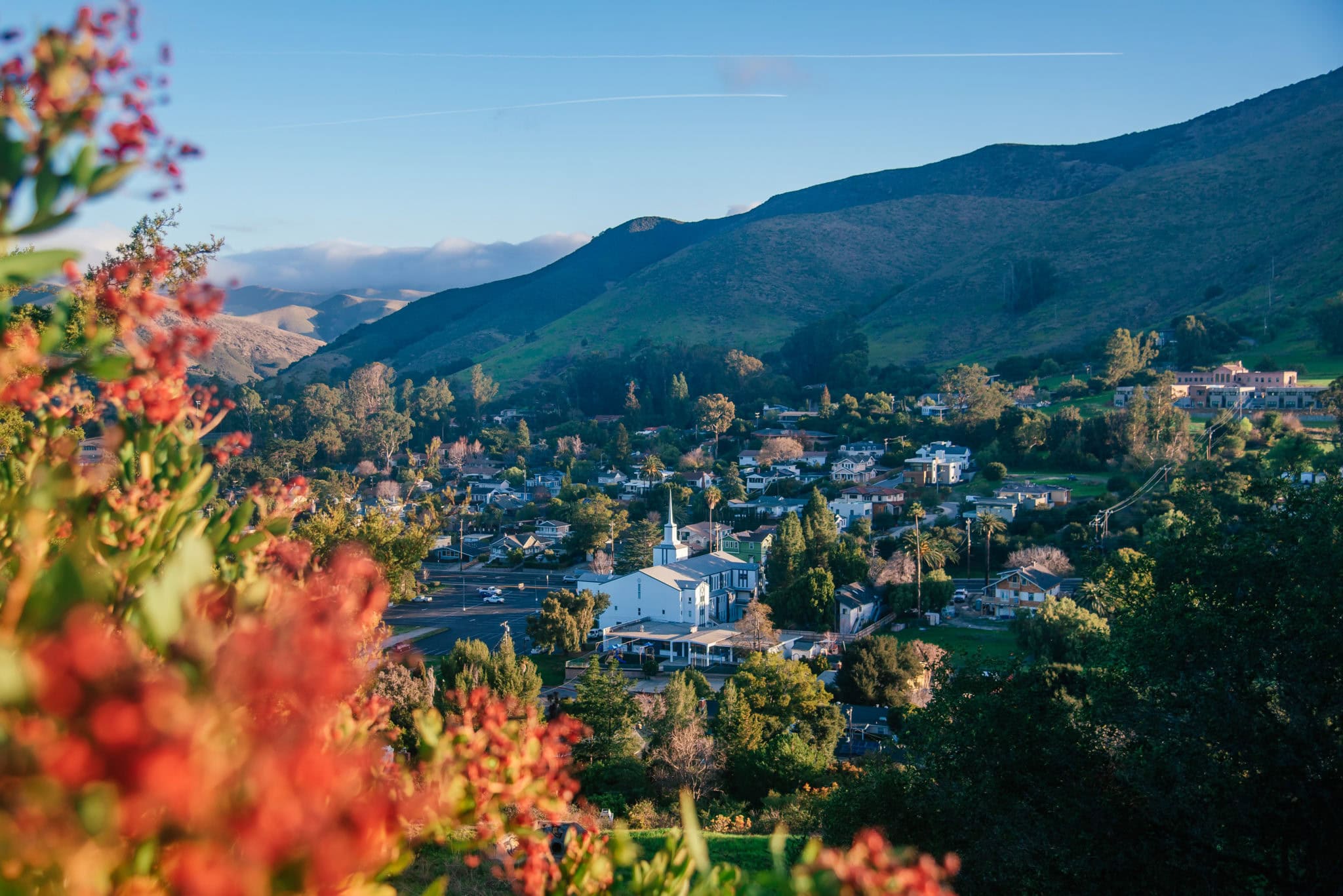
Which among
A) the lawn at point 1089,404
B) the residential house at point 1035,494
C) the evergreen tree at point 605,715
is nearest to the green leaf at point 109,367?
the evergreen tree at point 605,715

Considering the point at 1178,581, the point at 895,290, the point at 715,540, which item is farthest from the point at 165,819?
the point at 895,290

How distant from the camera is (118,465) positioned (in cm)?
299

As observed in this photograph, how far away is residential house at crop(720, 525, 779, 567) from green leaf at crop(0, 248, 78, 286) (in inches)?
1755

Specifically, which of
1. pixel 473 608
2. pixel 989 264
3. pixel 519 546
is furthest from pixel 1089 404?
pixel 989 264

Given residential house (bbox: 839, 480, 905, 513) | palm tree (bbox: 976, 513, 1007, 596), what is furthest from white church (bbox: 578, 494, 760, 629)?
palm tree (bbox: 976, 513, 1007, 596)

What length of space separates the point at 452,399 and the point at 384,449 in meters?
19.9

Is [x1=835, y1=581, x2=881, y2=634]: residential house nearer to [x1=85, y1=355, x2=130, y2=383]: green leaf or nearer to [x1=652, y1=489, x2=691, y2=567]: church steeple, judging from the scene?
[x1=652, y1=489, x2=691, y2=567]: church steeple

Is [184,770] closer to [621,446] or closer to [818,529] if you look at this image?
[818,529]

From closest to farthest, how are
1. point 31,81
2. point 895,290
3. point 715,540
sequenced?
point 31,81, point 715,540, point 895,290

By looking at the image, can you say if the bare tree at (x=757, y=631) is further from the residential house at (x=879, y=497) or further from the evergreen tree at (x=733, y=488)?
the evergreen tree at (x=733, y=488)

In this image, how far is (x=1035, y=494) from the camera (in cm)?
4766

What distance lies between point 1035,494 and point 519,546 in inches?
1141

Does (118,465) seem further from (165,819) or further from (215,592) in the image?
(165,819)

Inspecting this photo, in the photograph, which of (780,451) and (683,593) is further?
(780,451)
